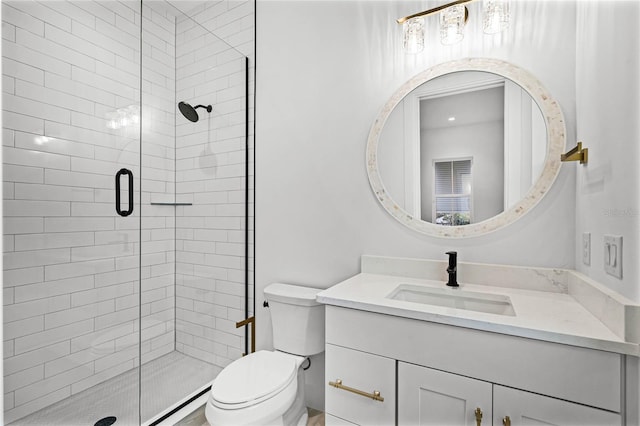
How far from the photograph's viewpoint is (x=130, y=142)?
1.79 m

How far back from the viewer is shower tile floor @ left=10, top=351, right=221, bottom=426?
157 cm

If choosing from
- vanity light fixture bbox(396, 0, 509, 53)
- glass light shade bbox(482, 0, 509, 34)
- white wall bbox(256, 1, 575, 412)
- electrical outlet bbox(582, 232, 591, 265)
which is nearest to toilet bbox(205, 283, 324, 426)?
white wall bbox(256, 1, 575, 412)

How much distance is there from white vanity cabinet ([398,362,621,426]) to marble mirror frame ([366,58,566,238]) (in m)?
0.67

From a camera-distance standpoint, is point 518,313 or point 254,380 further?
point 254,380

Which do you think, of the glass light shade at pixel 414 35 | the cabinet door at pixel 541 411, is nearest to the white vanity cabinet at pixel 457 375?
the cabinet door at pixel 541 411

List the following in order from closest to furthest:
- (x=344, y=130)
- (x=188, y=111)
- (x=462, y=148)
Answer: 1. (x=462, y=148)
2. (x=344, y=130)
3. (x=188, y=111)

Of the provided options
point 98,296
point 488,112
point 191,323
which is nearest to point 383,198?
point 488,112

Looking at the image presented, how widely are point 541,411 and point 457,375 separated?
0.23 meters

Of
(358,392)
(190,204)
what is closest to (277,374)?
(358,392)

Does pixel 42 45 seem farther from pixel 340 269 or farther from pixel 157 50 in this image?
pixel 340 269

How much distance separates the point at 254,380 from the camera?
1375mm

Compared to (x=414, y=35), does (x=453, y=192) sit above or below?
below

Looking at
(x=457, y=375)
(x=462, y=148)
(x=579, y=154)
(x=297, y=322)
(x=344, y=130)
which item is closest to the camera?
(x=457, y=375)

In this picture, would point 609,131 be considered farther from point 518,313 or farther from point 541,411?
point 541,411
